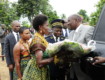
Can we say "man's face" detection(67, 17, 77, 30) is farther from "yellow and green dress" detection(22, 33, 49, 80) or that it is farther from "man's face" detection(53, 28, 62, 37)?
"man's face" detection(53, 28, 62, 37)

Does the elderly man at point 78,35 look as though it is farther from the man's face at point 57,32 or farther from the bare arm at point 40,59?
the man's face at point 57,32

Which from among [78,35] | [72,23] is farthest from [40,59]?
[72,23]

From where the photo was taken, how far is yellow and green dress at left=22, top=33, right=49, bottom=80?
10.2 feet

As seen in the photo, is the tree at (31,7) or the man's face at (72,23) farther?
the tree at (31,7)

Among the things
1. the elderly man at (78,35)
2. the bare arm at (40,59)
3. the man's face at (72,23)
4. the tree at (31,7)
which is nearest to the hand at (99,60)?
the elderly man at (78,35)

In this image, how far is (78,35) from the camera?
336 centimetres

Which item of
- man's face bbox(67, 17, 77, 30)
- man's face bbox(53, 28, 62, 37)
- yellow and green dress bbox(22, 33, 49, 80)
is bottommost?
yellow and green dress bbox(22, 33, 49, 80)

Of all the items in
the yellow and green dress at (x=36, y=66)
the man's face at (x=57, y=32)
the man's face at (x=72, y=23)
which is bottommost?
the yellow and green dress at (x=36, y=66)

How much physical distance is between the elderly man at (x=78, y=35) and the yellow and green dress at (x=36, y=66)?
0.39 m

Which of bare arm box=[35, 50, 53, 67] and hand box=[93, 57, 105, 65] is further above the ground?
hand box=[93, 57, 105, 65]

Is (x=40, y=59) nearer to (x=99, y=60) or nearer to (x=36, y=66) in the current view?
(x=36, y=66)

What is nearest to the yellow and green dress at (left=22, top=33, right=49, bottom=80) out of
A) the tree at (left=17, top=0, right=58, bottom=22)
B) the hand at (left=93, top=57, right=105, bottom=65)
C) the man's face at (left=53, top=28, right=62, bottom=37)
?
the hand at (left=93, top=57, right=105, bottom=65)

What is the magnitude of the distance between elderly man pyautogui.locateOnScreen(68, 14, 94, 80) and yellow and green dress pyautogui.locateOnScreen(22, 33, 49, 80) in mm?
386

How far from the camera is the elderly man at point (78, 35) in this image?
2913mm
